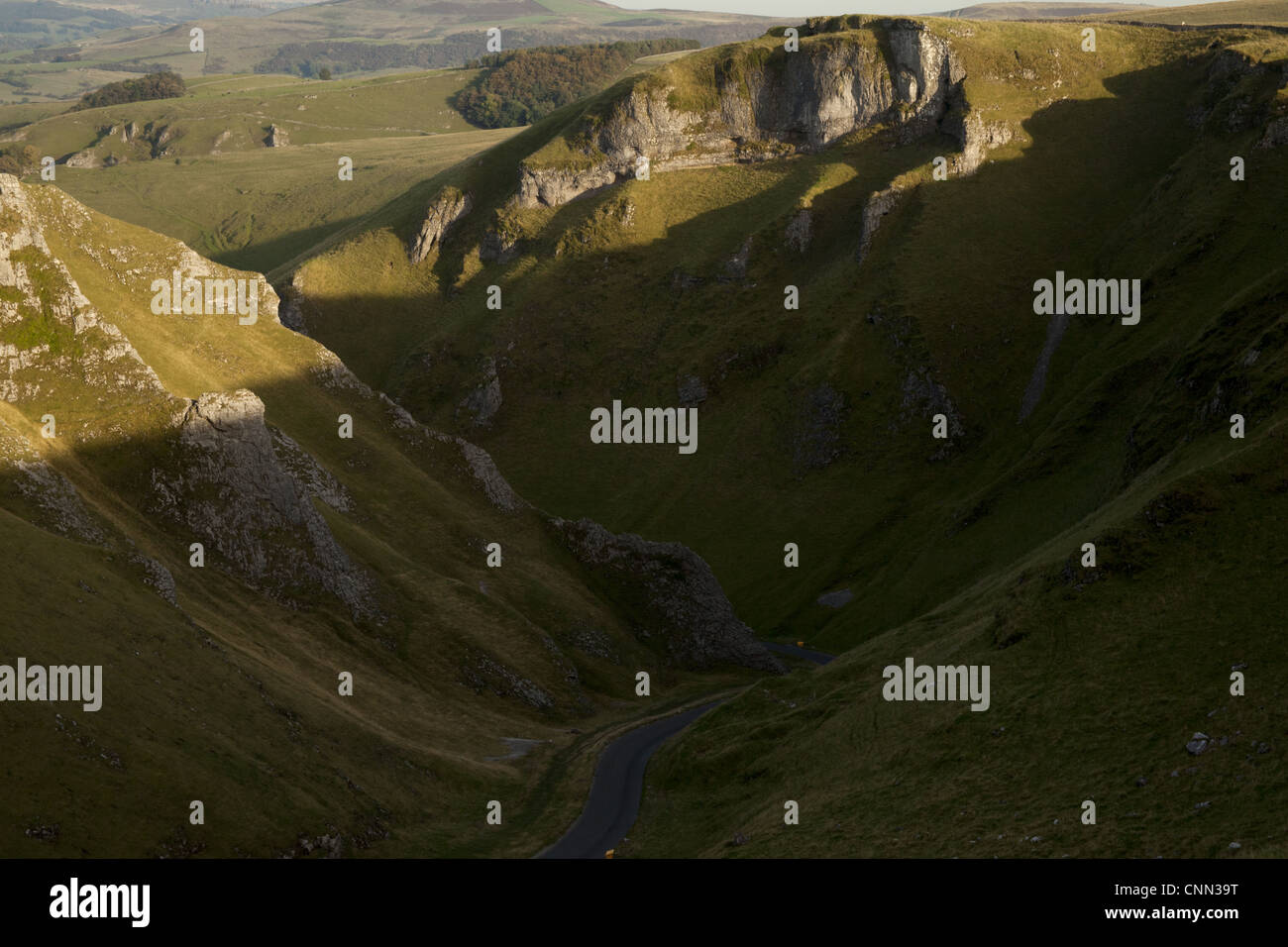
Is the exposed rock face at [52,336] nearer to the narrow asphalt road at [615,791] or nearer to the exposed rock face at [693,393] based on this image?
the narrow asphalt road at [615,791]

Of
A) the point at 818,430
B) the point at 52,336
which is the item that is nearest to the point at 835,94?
the point at 818,430

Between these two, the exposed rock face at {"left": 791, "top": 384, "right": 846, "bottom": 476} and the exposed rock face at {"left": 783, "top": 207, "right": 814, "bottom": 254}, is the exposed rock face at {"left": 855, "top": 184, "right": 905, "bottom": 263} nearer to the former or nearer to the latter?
the exposed rock face at {"left": 783, "top": 207, "right": 814, "bottom": 254}

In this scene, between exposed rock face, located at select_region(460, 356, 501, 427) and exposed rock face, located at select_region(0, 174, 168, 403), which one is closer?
exposed rock face, located at select_region(0, 174, 168, 403)

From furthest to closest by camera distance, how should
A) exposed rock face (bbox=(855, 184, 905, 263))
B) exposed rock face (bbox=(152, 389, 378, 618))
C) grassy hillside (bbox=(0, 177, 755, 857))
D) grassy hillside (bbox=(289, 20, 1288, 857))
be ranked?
exposed rock face (bbox=(855, 184, 905, 263)) → exposed rock face (bbox=(152, 389, 378, 618)) → grassy hillside (bbox=(289, 20, 1288, 857)) → grassy hillside (bbox=(0, 177, 755, 857))

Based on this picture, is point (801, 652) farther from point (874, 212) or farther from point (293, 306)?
point (293, 306)

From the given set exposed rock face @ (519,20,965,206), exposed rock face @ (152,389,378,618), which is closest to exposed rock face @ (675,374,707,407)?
exposed rock face @ (519,20,965,206)

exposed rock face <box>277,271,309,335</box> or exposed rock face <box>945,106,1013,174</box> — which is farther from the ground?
exposed rock face <box>945,106,1013,174</box>
